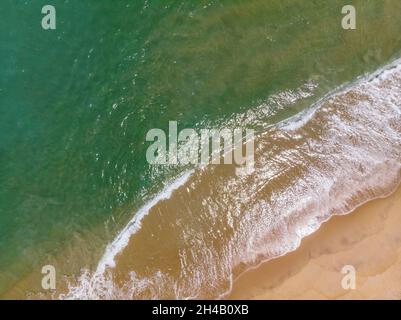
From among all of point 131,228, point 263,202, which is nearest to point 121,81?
point 131,228

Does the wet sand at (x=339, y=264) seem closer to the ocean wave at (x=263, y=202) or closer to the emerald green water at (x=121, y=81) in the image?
the ocean wave at (x=263, y=202)

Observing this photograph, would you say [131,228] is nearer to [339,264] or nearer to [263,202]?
[263,202]

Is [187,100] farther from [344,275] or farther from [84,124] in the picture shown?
[344,275]

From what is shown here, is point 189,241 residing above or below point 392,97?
below

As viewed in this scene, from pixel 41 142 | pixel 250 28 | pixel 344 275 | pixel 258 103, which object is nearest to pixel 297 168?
pixel 258 103
